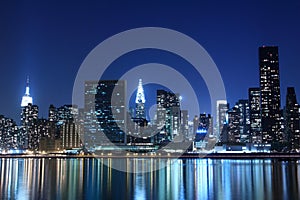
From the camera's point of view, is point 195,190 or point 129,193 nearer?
point 129,193

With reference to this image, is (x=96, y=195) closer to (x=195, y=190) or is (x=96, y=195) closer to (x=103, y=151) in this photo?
(x=195, y=190)

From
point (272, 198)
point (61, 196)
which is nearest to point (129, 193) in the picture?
point (61, 196)

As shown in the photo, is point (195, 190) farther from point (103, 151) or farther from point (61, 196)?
point (103, 151)

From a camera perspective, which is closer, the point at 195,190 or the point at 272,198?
the point at 272,198

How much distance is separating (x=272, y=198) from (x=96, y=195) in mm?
12026

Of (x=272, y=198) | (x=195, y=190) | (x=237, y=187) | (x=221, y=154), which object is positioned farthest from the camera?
(x=221, y=154)

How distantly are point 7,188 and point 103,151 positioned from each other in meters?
164

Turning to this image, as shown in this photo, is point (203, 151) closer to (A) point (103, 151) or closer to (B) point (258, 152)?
(B) point (258, 152)

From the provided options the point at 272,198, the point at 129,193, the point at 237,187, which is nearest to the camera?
the point at 272,198

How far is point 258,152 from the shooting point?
187750mm

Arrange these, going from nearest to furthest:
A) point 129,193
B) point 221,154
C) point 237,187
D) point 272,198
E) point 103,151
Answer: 1. point 272,198
2. point 129,193
3. point 237,187
4. point 221,154
5. point 103,151

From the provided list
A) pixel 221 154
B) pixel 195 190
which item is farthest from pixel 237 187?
pixel 221 154

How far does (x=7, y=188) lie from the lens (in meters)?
36.0

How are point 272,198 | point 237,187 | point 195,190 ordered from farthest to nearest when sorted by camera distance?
point 237,187 < point 195,190 < point 272,198
